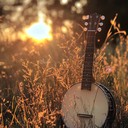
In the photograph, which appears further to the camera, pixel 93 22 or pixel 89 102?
pixel 93 22

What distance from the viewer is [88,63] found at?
183 inches

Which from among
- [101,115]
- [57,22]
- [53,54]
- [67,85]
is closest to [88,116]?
[101,115]

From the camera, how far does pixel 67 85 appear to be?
16.1ft

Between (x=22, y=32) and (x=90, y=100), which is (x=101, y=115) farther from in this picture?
(x=22, y=32)

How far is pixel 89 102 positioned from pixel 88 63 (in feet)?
1.23

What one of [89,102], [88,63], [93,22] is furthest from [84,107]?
[93,22]

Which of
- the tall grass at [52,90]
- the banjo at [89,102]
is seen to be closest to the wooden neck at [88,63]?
the banjo at [89,102]

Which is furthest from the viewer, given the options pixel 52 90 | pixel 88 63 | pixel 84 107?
pixel 52 90

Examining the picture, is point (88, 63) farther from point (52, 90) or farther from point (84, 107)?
point (52, 90)

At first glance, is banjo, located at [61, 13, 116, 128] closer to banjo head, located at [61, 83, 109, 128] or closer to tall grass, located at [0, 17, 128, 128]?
banjo head, located at [61, 83, 109, 128]

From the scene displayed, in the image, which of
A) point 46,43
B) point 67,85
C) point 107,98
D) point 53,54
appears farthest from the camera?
point 46,43

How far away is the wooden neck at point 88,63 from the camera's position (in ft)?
15.0

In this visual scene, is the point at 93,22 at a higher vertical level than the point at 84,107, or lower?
higher

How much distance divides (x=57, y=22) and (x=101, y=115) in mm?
6466
